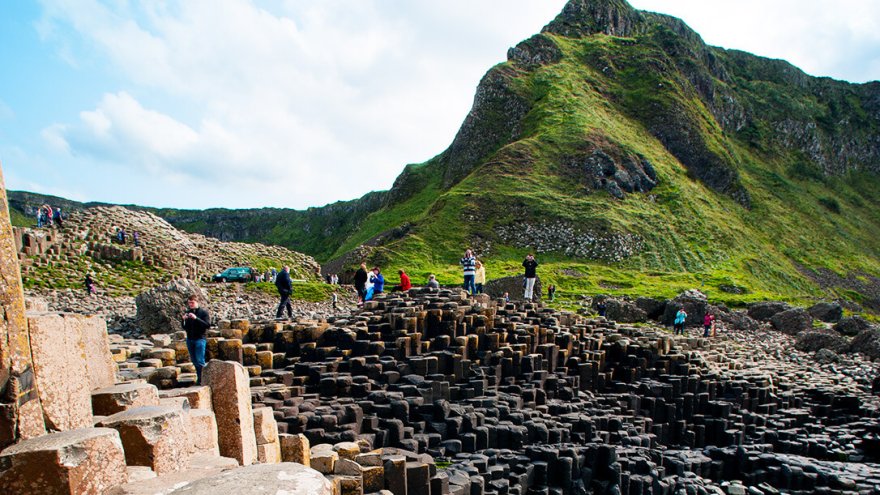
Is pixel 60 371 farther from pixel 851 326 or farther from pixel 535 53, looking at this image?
pixel 535 53

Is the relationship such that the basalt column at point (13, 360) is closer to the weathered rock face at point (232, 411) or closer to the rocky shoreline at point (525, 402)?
the weathered rock face at point (232, 411)

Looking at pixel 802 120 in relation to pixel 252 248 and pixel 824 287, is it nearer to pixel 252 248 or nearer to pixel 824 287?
pixel 824 287

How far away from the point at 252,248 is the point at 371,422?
33.4 meters

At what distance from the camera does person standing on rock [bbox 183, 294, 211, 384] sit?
11227mm

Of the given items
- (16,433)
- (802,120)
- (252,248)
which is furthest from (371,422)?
(802,120)

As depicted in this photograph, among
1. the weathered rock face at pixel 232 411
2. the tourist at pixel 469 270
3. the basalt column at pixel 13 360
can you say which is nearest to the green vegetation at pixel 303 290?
the tourist at pixel 469 270

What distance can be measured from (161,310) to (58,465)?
17185 mm

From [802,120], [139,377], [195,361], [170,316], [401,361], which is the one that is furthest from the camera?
[802,120]

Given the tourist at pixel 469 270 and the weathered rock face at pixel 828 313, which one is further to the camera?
the weathered rock face at pixel 828 313

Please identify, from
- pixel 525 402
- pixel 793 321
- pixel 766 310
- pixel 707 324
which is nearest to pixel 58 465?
pixel 525 402

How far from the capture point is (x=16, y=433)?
15.5 ft

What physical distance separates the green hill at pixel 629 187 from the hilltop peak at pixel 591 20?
319 millimetres

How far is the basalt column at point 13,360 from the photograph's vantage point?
4688 mm

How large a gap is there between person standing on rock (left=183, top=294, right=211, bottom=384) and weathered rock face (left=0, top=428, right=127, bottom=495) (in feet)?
22.1
